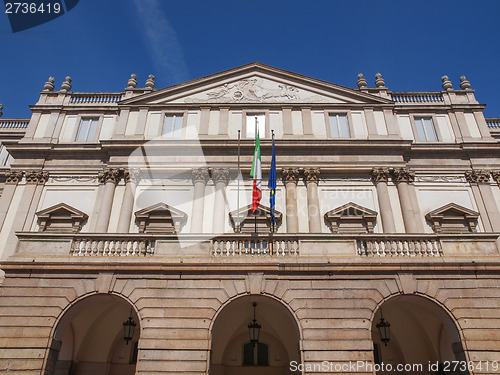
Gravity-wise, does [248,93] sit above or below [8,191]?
above

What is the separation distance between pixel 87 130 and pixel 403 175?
18.4 m

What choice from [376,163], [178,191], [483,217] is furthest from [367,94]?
[178,191]

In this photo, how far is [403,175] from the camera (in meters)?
21.1

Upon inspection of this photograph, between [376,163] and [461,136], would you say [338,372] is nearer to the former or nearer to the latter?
[376,163]

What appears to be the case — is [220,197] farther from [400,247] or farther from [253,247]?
[400,247]

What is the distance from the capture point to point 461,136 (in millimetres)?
23062

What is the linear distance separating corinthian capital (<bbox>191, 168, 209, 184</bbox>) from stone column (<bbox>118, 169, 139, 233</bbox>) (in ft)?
10.2

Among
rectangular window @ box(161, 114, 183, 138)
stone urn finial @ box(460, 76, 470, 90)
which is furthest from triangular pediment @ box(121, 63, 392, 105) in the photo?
stone urn finial @ box(460, 76, 470, 90)

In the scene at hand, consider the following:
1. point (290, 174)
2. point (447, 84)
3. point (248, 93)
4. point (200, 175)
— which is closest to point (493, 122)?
point (447, 84)

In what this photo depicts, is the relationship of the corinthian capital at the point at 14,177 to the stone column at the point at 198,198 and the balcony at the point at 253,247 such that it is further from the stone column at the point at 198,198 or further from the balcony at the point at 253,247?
the balcony at the point at 253,247

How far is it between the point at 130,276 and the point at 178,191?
30.4ft

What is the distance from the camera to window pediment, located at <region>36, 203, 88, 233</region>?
67.0 feet

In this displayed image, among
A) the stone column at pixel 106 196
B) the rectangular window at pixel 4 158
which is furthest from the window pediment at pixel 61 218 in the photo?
the rectangular window at pixel 4 158

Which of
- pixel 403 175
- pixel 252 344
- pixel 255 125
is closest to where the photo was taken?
pixel 252 344
